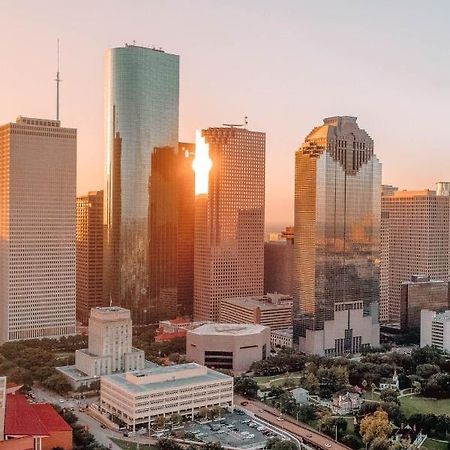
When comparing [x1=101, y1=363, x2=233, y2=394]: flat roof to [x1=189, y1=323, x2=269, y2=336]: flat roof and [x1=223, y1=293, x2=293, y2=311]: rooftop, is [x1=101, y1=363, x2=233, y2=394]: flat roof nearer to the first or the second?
[x1=189, y1=323, x2=269, y2=336]: flat roof

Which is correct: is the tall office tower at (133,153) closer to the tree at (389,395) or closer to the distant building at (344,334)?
the distant building at (344,334)

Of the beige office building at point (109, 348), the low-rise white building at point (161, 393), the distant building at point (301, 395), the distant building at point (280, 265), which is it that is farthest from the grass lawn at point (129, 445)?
the distant building at point (280, 265)

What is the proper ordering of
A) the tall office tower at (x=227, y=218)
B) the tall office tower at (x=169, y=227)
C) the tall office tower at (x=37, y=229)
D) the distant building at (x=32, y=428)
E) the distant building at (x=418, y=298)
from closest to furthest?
the distant building at (x=32, y=428) < the tall office tower at (x=37, y=229) < the distant building at (x=418, y=298) < the tall office tower at (x=227, y=218) < the tall office tower at (x=169, y=227)

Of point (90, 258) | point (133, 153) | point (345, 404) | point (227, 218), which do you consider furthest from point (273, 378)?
point (133, 153)

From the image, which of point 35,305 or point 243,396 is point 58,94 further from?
point 243,396

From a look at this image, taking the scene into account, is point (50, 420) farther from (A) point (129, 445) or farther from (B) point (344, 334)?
(B) point (344, 334)

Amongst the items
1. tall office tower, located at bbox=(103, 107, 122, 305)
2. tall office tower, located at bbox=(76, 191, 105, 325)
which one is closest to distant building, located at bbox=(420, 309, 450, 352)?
tall office tower, located at bbox=(103, 107, 122, 305)

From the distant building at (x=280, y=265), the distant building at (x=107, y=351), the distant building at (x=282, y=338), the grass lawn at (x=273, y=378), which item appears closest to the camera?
the distant building at (x=107, y=351)

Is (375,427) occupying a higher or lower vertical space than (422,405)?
higher
